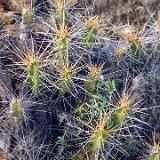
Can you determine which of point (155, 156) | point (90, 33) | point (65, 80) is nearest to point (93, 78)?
point (65, 80)

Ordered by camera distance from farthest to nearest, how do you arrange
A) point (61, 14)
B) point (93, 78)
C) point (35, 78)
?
1. point (61, 14)
2. point (93, 78)
3. point (35, 78)

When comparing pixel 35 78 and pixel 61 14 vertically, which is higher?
pixel 61 14

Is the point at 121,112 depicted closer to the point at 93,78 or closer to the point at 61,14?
the point at 93,78

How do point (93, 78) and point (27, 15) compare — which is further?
point (27, 15)

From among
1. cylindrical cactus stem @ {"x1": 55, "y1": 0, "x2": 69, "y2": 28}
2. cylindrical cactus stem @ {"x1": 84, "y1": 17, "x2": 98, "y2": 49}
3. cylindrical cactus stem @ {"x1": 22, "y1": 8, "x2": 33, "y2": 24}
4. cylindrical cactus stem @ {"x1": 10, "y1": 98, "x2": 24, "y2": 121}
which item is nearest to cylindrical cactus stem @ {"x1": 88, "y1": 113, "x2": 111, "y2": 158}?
cylindrical cactus stem @ {"x1": 10, "y1": 98, "x2": 24, "y2": 121}

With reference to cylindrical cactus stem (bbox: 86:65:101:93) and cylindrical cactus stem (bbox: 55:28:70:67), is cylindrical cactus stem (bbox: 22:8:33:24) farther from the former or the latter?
cylindrical cactus stem (bbox: 86:65:101:93)

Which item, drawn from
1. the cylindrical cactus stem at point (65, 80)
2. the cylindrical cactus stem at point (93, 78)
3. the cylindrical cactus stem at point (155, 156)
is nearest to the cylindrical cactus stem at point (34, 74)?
the cylindrical cactus stem at point (65, 80)

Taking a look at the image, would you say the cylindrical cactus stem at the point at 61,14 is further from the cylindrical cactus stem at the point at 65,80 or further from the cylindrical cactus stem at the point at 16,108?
the cylindrical cactus stem at the point at 16,108
